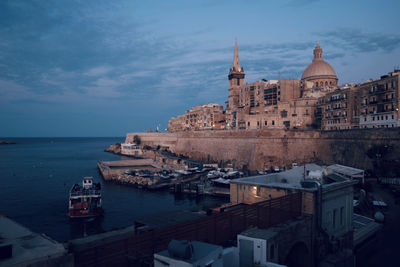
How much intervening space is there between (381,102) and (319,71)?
30.1 metres

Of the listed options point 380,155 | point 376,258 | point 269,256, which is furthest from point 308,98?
point 269,256

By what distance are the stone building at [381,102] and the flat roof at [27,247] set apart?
42.8 m

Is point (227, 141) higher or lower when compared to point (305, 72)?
lower

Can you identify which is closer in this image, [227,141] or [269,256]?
[269,256]

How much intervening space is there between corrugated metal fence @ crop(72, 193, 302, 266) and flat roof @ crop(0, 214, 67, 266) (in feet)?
3.83

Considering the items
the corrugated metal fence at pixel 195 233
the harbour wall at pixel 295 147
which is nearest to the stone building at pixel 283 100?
the harbour wall at pixel 295 147

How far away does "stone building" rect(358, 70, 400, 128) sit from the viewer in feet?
131

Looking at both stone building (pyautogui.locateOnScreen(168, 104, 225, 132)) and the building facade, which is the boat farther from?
stone building (pyautogui.locateOnScreen(168, 104, 225, 132))

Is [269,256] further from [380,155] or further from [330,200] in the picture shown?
[380,155]

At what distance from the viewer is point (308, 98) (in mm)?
60000

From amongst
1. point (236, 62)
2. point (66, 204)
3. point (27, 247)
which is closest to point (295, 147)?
point (66, 204)

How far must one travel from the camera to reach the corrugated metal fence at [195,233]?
7750 mm

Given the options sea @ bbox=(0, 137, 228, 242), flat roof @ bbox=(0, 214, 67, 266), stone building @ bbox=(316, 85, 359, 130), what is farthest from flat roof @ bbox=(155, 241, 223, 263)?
stone building @ bbox=(316, 85, 359, 130)

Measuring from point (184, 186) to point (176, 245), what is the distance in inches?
1230
